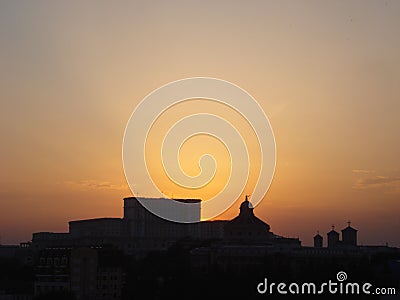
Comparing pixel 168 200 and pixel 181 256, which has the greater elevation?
pixel 168 200

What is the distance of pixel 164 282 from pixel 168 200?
64135 millimetres

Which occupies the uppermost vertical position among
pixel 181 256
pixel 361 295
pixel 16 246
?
pixel 16 246

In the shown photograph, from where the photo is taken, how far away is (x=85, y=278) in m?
52.2

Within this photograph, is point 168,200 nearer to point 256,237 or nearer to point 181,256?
point 256,237

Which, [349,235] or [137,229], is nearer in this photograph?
[349,235]

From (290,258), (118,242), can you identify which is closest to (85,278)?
(290,258)

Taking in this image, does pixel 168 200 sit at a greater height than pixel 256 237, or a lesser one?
greater

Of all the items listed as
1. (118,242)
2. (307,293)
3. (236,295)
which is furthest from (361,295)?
(118,242)

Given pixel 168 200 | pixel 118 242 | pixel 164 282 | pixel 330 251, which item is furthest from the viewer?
pixel 168 200

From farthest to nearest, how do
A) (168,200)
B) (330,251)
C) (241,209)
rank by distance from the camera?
(168,200) < (241,209) < (330,251)

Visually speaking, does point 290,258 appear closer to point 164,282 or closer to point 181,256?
point 181,256

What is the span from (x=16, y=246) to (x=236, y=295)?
76.3 metres

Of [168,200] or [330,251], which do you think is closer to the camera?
[330,251]

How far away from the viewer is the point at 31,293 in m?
54.1
